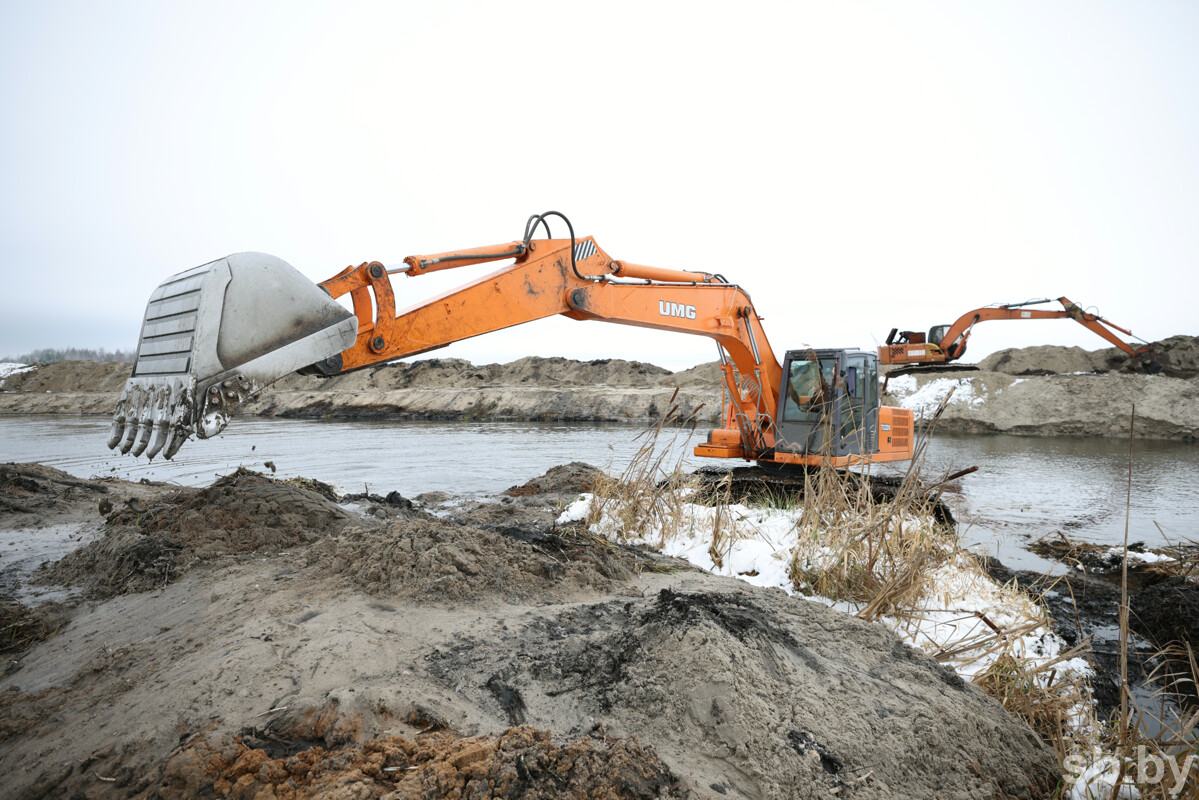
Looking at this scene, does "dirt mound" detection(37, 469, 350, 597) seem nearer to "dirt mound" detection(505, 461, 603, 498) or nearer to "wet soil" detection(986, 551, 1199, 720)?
"dirt mound" detection(505, 461, 603, 498)

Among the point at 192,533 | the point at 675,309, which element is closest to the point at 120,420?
the point at 192,533

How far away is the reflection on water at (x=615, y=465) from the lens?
25.1 ft

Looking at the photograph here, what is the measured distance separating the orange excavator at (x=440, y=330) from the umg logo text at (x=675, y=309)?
0.04 ft

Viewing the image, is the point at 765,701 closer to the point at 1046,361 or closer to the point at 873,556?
the point at 873,556

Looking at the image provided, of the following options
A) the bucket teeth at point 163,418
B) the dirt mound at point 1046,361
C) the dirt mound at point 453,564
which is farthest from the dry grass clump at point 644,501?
the dirt mound at point 1046,361

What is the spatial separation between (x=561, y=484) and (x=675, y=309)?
286 cm

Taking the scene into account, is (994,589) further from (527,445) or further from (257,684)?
(527,445)

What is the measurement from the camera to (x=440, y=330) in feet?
16.1

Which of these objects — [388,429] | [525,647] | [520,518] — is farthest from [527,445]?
[525,647]

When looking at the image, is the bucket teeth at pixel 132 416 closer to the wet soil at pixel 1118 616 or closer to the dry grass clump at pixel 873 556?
the dry grass clump at pixel 873 556

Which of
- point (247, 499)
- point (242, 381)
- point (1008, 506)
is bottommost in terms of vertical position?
point (1008, 506)

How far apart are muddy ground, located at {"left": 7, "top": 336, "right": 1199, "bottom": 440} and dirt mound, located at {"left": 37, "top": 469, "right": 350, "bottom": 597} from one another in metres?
3.20

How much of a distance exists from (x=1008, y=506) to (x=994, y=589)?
17.1 feet

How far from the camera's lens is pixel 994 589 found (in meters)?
4.35
